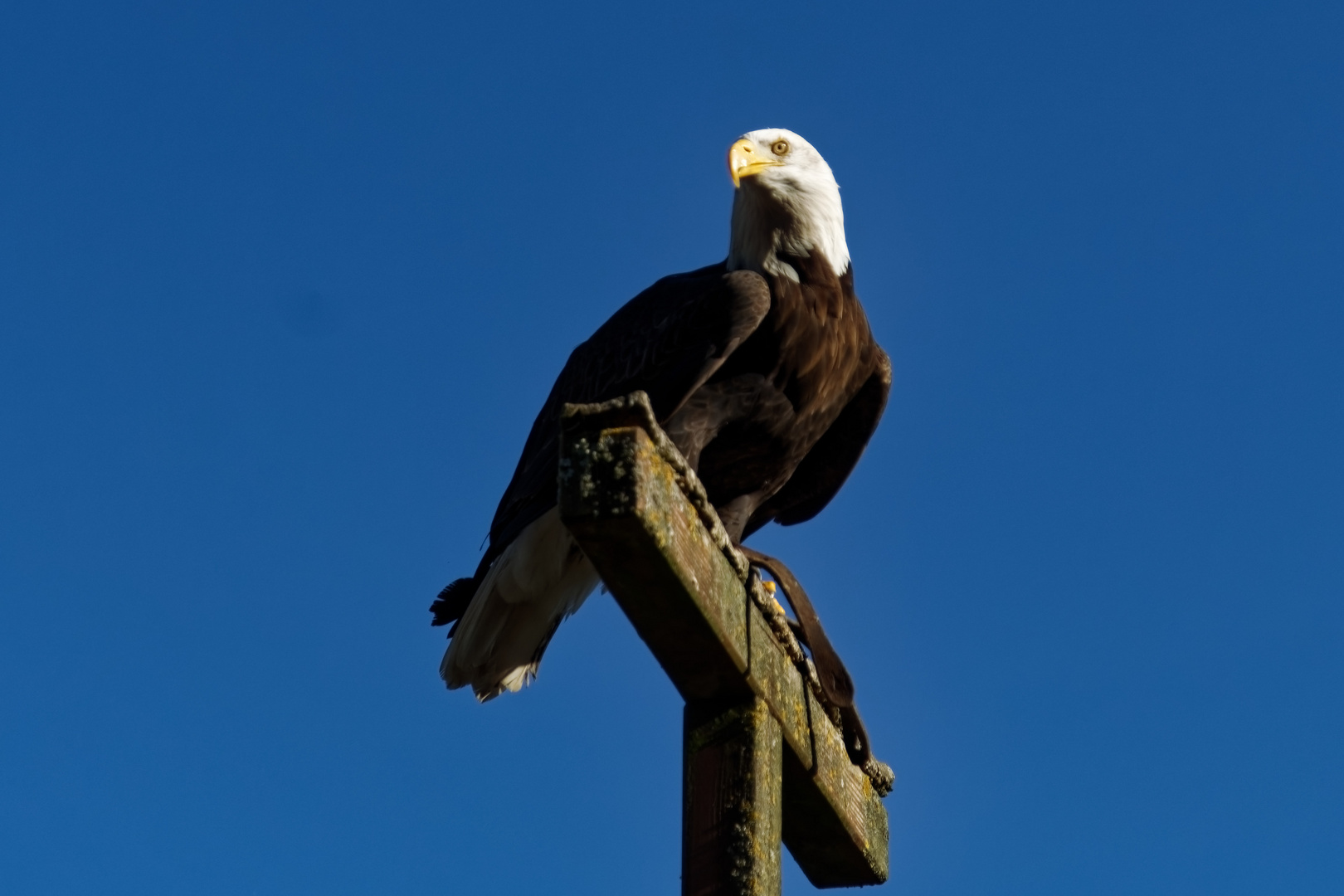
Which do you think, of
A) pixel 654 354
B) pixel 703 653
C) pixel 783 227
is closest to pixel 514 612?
pixel 654 354

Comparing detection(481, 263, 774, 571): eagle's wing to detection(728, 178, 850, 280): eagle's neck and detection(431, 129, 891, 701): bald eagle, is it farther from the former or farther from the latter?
detection(728, 178, 850, 280): eagle's neck

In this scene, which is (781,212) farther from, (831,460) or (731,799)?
(731,799)

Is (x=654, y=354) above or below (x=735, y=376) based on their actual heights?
above

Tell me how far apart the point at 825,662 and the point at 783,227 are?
189 cm

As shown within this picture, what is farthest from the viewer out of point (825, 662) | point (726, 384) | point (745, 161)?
point (745, 161)

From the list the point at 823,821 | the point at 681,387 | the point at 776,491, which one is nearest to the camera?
the point at 823,821

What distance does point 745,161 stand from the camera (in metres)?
4.59

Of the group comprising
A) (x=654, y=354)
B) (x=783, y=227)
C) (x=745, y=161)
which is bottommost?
(x=654, y=354)

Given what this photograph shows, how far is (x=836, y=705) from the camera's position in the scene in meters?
2.80

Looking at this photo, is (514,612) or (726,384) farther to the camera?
(514,612)

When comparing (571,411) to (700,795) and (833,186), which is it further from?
(833,186)

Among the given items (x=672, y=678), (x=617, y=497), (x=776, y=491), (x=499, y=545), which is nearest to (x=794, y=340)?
(x=776, y=491)

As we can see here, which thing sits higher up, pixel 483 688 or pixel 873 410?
pixel 873 410

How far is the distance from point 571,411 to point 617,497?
0.16 meters
